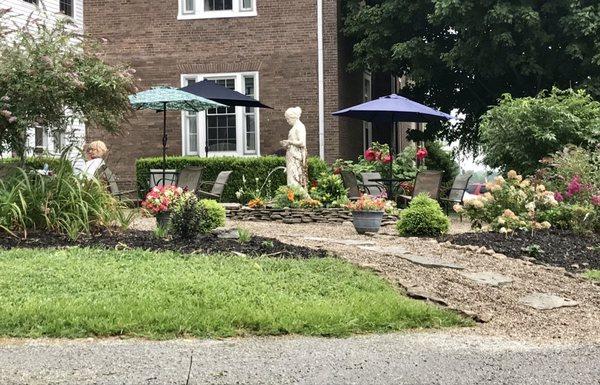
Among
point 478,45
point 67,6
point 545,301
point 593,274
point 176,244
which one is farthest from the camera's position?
point 67,6

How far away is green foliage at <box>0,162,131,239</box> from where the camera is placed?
822 centimetres

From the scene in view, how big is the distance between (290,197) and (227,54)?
6.79 meters

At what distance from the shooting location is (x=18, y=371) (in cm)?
390

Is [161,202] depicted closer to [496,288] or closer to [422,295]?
[422,295]

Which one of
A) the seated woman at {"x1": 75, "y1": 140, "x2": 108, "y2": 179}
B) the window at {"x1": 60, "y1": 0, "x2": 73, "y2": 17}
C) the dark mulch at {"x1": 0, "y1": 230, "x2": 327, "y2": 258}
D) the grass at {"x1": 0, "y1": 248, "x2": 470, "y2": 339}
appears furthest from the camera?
the window at {"x1": 60, "y1": 0, "x2": 73, "y2": 17}

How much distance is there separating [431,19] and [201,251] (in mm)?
11293

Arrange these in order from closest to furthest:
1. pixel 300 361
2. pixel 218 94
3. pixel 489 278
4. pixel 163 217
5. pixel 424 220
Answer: pixel 300 361 → pixel 489 278 → pixel 163 217 → pixel 424 220 → pixel 218 94

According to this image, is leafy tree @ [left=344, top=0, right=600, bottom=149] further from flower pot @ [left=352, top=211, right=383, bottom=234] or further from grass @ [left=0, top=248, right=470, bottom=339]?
grass @ [left=0, top=248, right=470, bottom=339]

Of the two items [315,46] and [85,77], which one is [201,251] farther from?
[315,46]

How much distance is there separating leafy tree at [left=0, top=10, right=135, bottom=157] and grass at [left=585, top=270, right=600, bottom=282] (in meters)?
6.02

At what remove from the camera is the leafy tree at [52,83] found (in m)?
8.55

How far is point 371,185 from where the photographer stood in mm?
15352

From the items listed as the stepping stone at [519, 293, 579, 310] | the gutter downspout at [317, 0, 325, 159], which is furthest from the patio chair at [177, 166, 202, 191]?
the stepping stone at [519, 293, 579, 310]

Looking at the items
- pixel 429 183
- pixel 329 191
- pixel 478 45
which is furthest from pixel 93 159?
pixel 478 45
